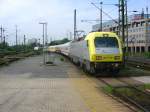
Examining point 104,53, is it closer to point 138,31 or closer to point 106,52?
point 106,52

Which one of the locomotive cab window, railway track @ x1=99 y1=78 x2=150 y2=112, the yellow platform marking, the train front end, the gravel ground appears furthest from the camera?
the locomotive cab window

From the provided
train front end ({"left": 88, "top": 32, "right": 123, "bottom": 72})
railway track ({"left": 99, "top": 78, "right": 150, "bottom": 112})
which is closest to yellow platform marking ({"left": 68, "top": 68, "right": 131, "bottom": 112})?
railway track ({"left": 99, "top": 78, "right": 150, "bottom": 112})

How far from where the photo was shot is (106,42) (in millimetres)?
26859

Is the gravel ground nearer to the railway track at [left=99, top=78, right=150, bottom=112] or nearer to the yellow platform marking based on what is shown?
the yellow platform marking

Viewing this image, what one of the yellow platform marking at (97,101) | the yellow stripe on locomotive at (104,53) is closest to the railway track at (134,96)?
the yellow platform marking at (97,101)

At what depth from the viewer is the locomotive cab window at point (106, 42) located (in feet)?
87.5

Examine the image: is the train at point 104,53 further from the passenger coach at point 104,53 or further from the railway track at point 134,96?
the railway track at point 134,96

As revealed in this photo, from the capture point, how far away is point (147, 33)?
4434 inches

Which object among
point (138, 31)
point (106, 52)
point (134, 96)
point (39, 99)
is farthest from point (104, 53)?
point (138, 31)

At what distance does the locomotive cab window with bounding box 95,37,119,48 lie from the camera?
26.7 metres

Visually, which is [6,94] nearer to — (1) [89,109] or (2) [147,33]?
(1) [89,109]

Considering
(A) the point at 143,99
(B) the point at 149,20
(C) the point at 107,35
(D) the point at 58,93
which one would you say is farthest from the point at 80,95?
(B) the point at 149,20

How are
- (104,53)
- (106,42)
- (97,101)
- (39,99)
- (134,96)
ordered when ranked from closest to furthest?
(97,101)
(39,99)
(134,96)
(104,53)
(106,42)

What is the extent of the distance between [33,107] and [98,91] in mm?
5322
